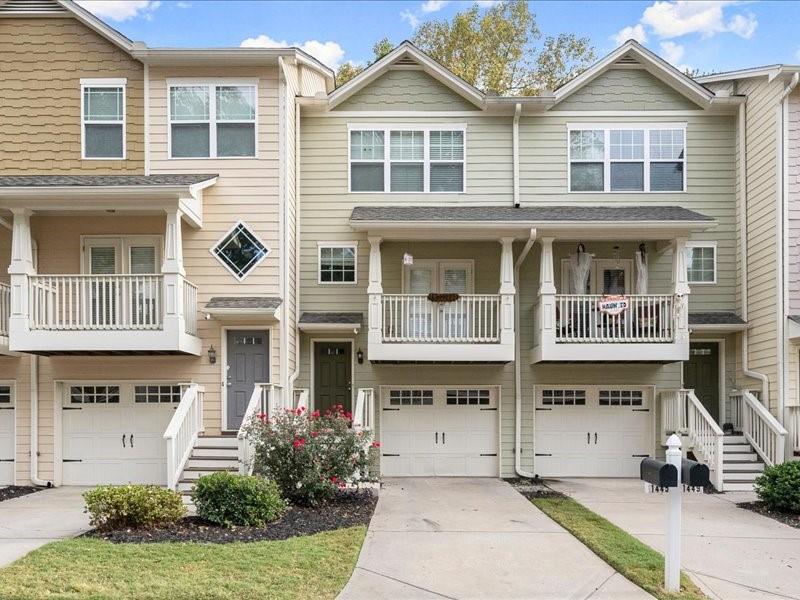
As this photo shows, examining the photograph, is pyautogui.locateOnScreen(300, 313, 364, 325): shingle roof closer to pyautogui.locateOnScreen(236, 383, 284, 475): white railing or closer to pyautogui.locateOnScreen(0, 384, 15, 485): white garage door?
pyautogui.locateOnScreen(236, 383, 284, 475): white railing

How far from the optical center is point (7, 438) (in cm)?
1405

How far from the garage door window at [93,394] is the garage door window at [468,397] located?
6442mm

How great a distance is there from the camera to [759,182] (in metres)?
14.4

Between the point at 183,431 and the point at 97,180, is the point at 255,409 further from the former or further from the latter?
the point at 97,180

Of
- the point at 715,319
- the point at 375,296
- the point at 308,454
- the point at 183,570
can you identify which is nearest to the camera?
the point at 183,570

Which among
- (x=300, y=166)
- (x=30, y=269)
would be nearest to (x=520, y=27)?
(x=300, y=166)

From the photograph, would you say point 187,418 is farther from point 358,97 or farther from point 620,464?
point 620,464

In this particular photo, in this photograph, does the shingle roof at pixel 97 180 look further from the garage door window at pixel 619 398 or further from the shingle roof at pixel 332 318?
the garage door window at pixel 619 398

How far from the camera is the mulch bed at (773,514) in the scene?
1034 cm

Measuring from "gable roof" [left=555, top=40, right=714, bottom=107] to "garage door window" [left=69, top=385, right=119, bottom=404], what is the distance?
34.0 ft

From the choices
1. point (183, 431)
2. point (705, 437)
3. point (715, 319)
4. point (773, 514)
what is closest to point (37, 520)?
point (183, 431)

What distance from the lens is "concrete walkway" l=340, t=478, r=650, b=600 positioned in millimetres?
6879

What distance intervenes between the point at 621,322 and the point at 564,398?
2.13 meters

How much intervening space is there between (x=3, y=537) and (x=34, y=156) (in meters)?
7.95
